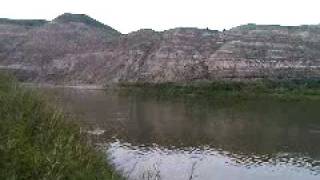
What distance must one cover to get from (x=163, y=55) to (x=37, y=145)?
10957 centimetres

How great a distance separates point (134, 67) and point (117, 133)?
7710cm

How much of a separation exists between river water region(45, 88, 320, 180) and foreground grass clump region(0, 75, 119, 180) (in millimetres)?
3192

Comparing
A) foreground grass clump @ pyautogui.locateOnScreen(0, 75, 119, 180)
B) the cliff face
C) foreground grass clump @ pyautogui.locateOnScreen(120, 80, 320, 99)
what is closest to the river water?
foreground grass clump @ pyautogui.locateOnScreen(0, 75, 119, 180)

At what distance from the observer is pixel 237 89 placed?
319 ft

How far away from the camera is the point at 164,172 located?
31656 millimetres

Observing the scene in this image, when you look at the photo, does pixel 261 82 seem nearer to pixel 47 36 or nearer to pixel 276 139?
pixel 276 139

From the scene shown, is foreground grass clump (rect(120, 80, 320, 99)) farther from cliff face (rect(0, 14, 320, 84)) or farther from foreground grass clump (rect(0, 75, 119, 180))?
foreground grass clump (rect(0, 75, 119, 180))

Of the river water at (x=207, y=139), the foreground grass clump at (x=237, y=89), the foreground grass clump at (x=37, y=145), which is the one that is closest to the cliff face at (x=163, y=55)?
the foreground grass clump at (x=237, y=89)

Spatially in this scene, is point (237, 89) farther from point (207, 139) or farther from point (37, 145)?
point (37, 145)

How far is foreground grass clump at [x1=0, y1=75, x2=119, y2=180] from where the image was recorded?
10980 mm

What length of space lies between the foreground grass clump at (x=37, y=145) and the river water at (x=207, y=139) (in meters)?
3.19

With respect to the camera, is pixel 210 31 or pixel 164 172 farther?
pixel 210 31

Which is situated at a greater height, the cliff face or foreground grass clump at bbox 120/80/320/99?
the cliff face

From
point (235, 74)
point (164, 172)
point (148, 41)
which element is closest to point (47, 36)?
point (148, 41)
